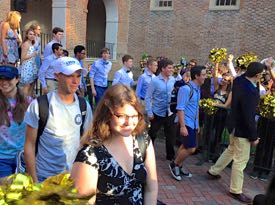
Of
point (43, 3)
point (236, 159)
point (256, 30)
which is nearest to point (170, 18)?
point (256, 30)

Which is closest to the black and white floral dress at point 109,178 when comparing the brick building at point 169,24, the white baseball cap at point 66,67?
the white baseball cap at point 66,67

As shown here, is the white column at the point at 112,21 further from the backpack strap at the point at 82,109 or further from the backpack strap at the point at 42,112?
the backpack strap at the point at 42,112

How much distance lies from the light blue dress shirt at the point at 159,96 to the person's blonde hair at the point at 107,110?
387 centimetres

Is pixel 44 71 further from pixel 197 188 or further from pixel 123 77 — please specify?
pixel 197 188

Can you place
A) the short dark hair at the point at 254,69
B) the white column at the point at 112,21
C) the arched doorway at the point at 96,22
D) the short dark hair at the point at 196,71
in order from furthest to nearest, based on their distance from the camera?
the arched doorway at the point at 96,22 < the white column at the point at 112,21 < the short dark hair at the point at 196,71 < the short dark hair at the point at 254,69

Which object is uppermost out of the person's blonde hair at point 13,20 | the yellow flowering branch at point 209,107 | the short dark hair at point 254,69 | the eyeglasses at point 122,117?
the person's blonde hair at point 13,20

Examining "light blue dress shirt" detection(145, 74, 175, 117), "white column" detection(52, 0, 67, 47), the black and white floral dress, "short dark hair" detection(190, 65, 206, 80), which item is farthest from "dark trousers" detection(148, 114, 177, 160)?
"white column" detection(52, 0, 67, 47)

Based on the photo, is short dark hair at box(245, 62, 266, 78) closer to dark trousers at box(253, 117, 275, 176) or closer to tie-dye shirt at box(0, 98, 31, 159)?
dark trousers at box(253, 117, 275, 176)

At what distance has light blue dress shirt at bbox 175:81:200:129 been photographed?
5512mm

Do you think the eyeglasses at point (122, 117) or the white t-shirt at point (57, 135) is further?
the white t-shirt at point (57, 135)

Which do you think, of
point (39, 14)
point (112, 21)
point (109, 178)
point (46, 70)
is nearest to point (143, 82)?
point (46, 70)

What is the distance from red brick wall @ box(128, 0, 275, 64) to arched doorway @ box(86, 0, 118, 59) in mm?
1082

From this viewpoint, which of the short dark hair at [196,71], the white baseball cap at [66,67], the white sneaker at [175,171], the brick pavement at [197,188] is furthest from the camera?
the white sneaker at [175,171]

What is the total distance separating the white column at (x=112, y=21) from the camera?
74.3 feet
